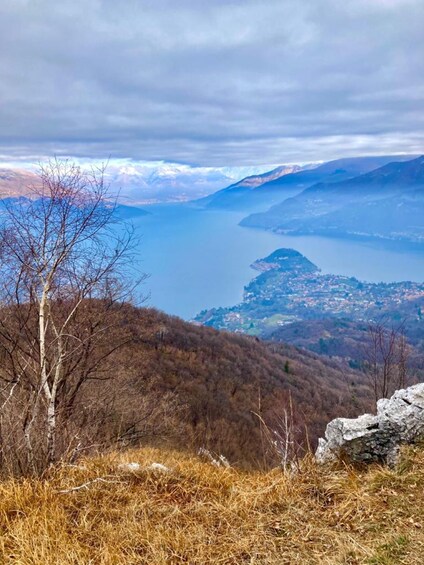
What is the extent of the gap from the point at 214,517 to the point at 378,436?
2.12m

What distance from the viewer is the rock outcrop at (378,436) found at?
14.5ft

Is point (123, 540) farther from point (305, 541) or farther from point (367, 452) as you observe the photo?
point (367, 452)

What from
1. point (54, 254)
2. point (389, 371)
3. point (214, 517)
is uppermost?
point (54, 254)

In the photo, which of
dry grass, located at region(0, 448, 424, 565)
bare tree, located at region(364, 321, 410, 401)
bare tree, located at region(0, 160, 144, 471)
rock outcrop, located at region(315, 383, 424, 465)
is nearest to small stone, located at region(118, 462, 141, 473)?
dry grass, located at region(0, 448, 424, 565)

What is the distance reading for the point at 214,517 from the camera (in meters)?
3.47

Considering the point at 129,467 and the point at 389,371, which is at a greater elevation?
the point at 129,467

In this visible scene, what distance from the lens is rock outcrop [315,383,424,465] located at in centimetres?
442

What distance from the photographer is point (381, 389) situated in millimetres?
14141

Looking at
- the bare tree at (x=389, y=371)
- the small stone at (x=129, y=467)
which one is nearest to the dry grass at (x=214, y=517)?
the small stone at (x=129, y=467)

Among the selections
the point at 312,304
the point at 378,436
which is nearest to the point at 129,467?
the point at 378,436

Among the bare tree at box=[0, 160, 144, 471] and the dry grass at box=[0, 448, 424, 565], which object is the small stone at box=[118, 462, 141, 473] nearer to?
the dry grass at box=[0, 448, 424, 565]

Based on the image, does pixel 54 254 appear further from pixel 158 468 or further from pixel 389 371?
pixel 389 371

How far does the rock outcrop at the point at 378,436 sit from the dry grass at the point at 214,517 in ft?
0.90

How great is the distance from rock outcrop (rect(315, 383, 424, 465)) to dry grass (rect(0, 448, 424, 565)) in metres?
0.28
